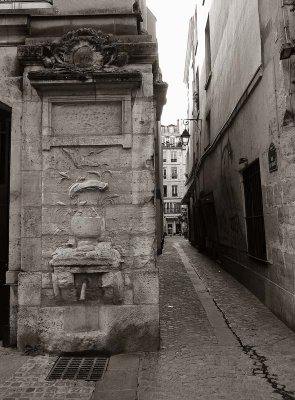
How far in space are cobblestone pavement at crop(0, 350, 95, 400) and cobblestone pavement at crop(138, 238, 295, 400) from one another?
1.99ft

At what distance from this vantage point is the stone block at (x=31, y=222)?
4895 millimetres

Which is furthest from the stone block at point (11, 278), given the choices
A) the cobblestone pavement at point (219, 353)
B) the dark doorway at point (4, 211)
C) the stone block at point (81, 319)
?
the cobblestone pavement at point (219, 353)

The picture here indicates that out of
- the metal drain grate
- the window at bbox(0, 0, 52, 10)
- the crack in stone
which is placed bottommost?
the crack in stone

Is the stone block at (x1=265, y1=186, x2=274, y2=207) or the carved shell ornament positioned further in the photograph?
the stone block at (x1=265, y1=186, x2=274, y2=207)

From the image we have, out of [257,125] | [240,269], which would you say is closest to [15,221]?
[257,125]

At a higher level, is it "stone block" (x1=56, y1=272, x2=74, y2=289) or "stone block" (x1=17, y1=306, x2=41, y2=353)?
"stone block" (x1=56, y1=272, x2=74, y2=289)

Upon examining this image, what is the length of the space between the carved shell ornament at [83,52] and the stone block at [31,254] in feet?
7.71

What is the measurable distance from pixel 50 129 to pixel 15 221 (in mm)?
1310

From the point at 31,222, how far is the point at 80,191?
0.76 m

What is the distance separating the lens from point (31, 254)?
4.87 meters

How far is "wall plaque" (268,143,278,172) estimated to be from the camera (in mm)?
6242

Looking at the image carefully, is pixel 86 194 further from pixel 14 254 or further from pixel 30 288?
pixel 30 288

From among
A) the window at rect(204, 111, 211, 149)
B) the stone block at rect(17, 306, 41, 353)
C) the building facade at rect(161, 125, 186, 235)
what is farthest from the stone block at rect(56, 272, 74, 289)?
the building facade at rect(161, 125, 186, 235)

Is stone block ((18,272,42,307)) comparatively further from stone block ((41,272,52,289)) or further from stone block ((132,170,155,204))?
stone block ((132,170,155,204))
